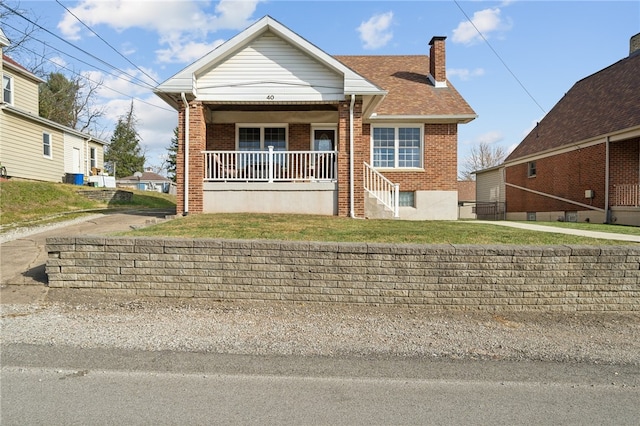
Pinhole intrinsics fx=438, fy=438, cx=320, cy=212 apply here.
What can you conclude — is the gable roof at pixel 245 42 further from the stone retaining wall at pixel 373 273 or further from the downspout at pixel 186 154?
the stone retaining wall at pixel 373 273

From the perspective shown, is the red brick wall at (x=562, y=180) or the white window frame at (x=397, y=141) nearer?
the white window frame at (x=397, y=141)

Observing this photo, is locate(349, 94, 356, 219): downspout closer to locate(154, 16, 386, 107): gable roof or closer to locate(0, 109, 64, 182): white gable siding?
locate(154, 16, 386, 107): gable roof

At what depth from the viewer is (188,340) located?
194 inches

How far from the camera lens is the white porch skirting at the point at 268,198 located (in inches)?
498

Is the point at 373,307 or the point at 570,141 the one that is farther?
the point at 570,141

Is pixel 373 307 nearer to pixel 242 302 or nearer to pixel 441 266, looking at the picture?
pixel 441 266

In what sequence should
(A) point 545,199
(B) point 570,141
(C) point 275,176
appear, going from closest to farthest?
(C) point 275,176 → (B) point 570,141 → (A) point 545,199

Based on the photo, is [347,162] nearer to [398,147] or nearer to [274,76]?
[274,76]

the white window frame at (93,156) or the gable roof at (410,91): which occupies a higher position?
the gable roof at (410,91)

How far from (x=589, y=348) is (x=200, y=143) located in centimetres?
1090

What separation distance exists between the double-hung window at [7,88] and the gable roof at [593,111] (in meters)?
26.2

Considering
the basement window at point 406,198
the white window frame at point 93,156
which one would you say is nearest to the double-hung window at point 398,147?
the basement window at point 406,198

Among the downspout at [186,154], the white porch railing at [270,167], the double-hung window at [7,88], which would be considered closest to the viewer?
the downspout at [186,154]

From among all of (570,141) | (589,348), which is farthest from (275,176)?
(570,141)
